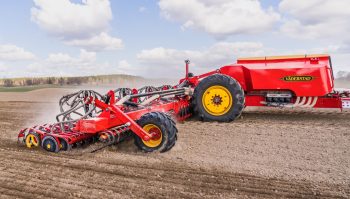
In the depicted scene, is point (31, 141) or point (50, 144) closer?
point (50, 144)

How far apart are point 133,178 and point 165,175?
0.45 metres

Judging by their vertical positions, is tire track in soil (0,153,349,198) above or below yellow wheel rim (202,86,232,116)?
below

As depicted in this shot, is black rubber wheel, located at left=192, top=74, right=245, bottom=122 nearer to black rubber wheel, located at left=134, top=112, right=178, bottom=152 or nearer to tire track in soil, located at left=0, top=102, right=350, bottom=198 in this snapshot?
black rubber wheel, located at left=134, top=112, right=178, bottom=152

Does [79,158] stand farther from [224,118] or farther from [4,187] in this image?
[224,118]

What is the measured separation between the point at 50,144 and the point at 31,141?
2.01 feet

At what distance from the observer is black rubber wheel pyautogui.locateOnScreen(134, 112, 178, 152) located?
5.78m

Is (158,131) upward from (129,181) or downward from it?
upward

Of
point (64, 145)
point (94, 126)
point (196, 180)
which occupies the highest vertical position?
point (94, 126)

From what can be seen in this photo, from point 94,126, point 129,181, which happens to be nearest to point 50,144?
point 94,126

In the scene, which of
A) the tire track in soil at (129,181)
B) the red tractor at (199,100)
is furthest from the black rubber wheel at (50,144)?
the tire track in soil at (129,181)

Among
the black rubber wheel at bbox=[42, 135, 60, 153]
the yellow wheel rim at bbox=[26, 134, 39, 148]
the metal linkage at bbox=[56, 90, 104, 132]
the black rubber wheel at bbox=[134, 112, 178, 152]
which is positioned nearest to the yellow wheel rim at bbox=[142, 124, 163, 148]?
the black rubber wheel at bbox=[134, 112, 178, 152]

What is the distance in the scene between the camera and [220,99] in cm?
830

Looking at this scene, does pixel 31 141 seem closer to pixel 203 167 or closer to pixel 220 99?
pixel 203 167

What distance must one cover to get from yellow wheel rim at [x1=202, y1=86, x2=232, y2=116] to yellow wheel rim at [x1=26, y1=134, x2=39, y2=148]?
394 centimetres
